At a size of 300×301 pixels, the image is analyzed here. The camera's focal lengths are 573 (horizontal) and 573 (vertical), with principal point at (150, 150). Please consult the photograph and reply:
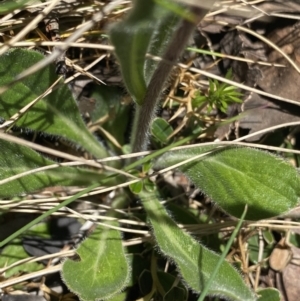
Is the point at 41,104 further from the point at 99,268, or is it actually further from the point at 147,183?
the point at 99,268

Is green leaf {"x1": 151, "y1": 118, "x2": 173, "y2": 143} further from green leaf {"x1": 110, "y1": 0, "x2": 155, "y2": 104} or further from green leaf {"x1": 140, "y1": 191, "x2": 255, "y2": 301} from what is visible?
green leaf {"x1": 110, "y1": 0, "x2": 155, "y2": 104}

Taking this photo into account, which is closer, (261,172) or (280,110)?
(261,172)

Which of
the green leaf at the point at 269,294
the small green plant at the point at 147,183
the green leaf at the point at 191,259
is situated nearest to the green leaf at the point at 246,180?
the small green plant at the point at 147,183

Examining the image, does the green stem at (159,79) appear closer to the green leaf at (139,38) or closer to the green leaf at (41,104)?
the green leaf at (139,38)

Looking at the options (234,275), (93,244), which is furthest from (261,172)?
(93,244)

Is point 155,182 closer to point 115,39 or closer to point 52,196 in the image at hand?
point 52,196

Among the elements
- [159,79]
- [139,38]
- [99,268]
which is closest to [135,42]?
[139,38]
